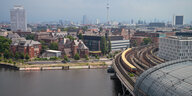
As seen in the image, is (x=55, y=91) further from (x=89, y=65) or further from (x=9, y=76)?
(x=89, y=65)

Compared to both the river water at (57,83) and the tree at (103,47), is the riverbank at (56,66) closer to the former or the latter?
the river water at (57,83)

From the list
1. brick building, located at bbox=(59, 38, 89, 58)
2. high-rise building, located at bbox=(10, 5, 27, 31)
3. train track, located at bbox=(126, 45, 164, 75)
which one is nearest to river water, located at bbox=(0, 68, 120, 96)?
train track, located at bbox=(126, 45, 164, 75)

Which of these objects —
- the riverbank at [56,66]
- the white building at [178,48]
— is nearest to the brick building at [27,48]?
the riverbank at [56,66]

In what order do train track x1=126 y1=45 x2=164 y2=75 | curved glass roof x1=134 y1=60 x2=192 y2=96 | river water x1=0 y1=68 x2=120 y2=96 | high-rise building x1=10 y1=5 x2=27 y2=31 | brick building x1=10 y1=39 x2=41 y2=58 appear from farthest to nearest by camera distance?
high-rise building x1=10 y1=5 x2=27 y2=31, brick building x1=10 y1=39 x2=41 y2=58, train track x1=126 y1=45 x2=164 y2=75, river water x1=0 y1=68 x2=120 y2=96, curved glass roof x1=134 y1=60 x2=192 y2=96

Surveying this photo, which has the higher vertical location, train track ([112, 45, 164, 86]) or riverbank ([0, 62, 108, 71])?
train track ([112, 45, 164, 86])

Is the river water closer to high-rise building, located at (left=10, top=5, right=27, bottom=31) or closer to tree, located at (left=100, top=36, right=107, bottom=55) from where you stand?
tree, located at (left=100, top=36, right=107, bottom=55)

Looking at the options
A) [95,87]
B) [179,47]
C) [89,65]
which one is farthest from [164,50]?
[95,87]
